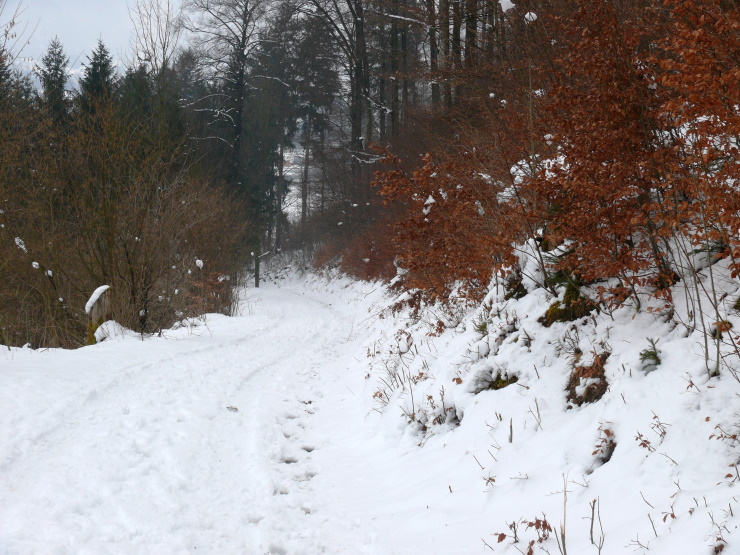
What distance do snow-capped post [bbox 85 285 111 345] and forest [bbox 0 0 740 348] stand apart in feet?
1.72

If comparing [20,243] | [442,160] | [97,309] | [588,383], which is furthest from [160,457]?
[442,160]

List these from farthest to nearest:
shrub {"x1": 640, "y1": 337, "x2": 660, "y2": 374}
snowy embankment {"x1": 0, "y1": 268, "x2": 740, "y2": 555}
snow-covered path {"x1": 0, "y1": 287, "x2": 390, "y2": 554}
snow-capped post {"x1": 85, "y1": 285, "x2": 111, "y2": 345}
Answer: snow-capped post {"x1": 85, "y1": 285, "x2": 111, "y2": 345}
shrub {"x1": 640, "y1": 337, "x2": 660, "y2": 374}
snow-covered path {"x1": 0, "y1": 287, "x2": 390, "y2": 554}
snowy embankment {"x1": 0, "y1": 268, "x2": 740, "y2": 555}

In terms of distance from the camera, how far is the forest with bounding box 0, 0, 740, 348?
3.85 metres

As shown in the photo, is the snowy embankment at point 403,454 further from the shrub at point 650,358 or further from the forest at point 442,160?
the forest at point 442,160

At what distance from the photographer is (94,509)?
10.9 feet

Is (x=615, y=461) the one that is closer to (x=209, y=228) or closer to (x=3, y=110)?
(x=3, y=110)

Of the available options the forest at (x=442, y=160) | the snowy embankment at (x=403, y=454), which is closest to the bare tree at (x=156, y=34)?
the forest at (x=442, y=160)


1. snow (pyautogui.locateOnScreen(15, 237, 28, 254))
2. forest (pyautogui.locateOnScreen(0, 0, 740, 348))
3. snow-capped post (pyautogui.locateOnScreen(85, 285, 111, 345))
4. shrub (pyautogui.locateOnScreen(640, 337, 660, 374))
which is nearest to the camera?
shrub (pyautogui.locateOnScreen(640, 337, 660, 374))

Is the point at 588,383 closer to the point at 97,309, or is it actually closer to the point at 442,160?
the point at 442,160

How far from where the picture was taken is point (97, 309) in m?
9.19

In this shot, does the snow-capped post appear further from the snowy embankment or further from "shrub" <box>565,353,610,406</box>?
"shrub" <box>565,353,610,406</box>

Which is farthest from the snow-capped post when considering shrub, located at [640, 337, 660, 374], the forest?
shrub, located at [640, 337, 660, 374]

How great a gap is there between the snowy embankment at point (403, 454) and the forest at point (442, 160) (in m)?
0.68

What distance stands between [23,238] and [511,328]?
970 centimetres
